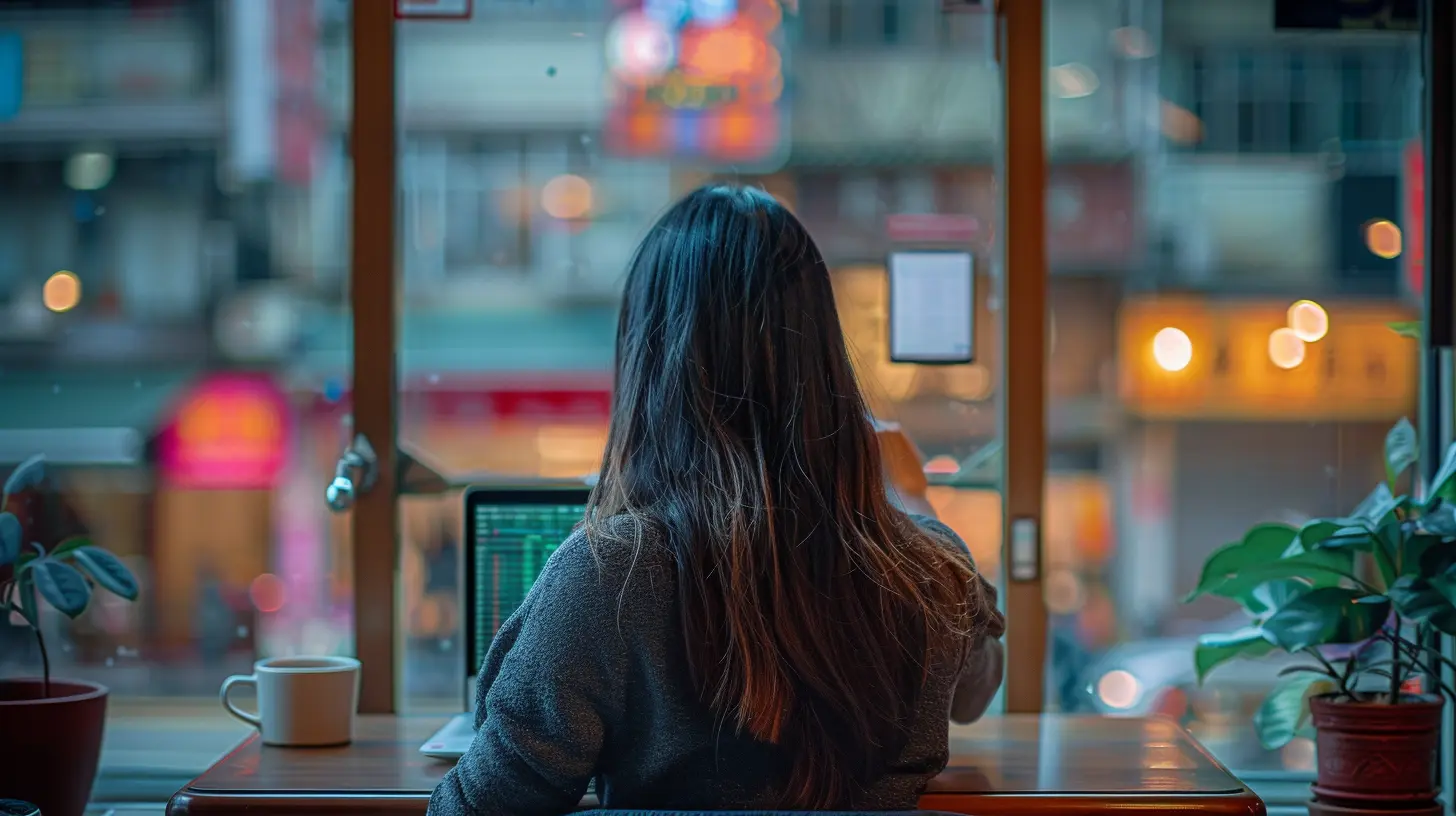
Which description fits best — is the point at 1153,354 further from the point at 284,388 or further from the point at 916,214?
the point at 284,388

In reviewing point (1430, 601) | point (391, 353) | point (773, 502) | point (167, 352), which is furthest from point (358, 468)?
point (1430, 601)

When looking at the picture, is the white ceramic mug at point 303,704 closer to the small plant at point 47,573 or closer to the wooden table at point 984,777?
the wooden table at point 984,777

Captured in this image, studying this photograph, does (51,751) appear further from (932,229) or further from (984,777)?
(932,229)

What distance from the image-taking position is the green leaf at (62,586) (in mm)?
1883

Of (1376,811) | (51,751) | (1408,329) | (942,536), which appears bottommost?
(1376,811)

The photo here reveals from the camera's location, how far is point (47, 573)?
1912 mm

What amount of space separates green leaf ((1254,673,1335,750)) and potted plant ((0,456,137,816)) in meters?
1.62

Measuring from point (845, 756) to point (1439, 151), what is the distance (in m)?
1.59

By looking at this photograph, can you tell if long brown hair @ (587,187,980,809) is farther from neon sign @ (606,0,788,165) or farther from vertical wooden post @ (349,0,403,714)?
neon sign @ (606,0,788,165)

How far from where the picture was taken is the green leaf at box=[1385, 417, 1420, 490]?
2020 millimetres

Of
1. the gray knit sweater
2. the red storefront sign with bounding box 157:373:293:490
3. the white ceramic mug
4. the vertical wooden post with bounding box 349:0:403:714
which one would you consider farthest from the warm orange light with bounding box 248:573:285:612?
the gray knit sweater

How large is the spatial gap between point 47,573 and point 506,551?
2.10 feet

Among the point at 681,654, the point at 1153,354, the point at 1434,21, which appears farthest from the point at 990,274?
the point at 681,654

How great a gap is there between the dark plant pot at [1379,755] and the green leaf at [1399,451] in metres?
0.34
